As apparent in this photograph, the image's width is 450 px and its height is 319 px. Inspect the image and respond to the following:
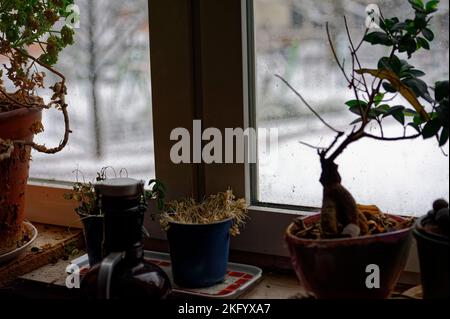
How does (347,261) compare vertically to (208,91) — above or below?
below

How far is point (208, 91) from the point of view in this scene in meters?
1.24

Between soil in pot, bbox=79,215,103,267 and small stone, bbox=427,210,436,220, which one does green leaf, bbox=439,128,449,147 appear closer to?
small stone, bbox=427,210,436,220

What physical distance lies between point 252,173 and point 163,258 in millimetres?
269

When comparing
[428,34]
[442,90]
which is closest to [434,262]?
[442,90]

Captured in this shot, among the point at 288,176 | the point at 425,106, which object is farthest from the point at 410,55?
the point at 288,176

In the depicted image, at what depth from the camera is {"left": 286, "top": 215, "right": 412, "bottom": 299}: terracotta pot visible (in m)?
0.89

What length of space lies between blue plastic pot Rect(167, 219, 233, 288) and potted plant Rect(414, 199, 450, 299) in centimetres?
36

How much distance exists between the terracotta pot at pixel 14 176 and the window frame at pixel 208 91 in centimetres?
26

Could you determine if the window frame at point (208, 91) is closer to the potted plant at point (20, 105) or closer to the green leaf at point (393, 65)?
the potted plant at point (20, 105)

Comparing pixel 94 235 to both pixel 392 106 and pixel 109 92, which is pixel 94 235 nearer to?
pixel 109 92

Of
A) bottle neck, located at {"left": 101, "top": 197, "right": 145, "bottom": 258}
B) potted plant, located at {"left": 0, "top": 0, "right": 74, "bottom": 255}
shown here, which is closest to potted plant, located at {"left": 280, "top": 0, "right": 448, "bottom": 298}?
bottle neck, located at {"left": 101, "top": 197, "right": 145, "bottom": 258}

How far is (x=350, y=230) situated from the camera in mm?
914

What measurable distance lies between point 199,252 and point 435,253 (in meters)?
0.42

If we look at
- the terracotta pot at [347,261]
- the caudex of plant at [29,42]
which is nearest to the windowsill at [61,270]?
the terracotta pot at [347,261]
